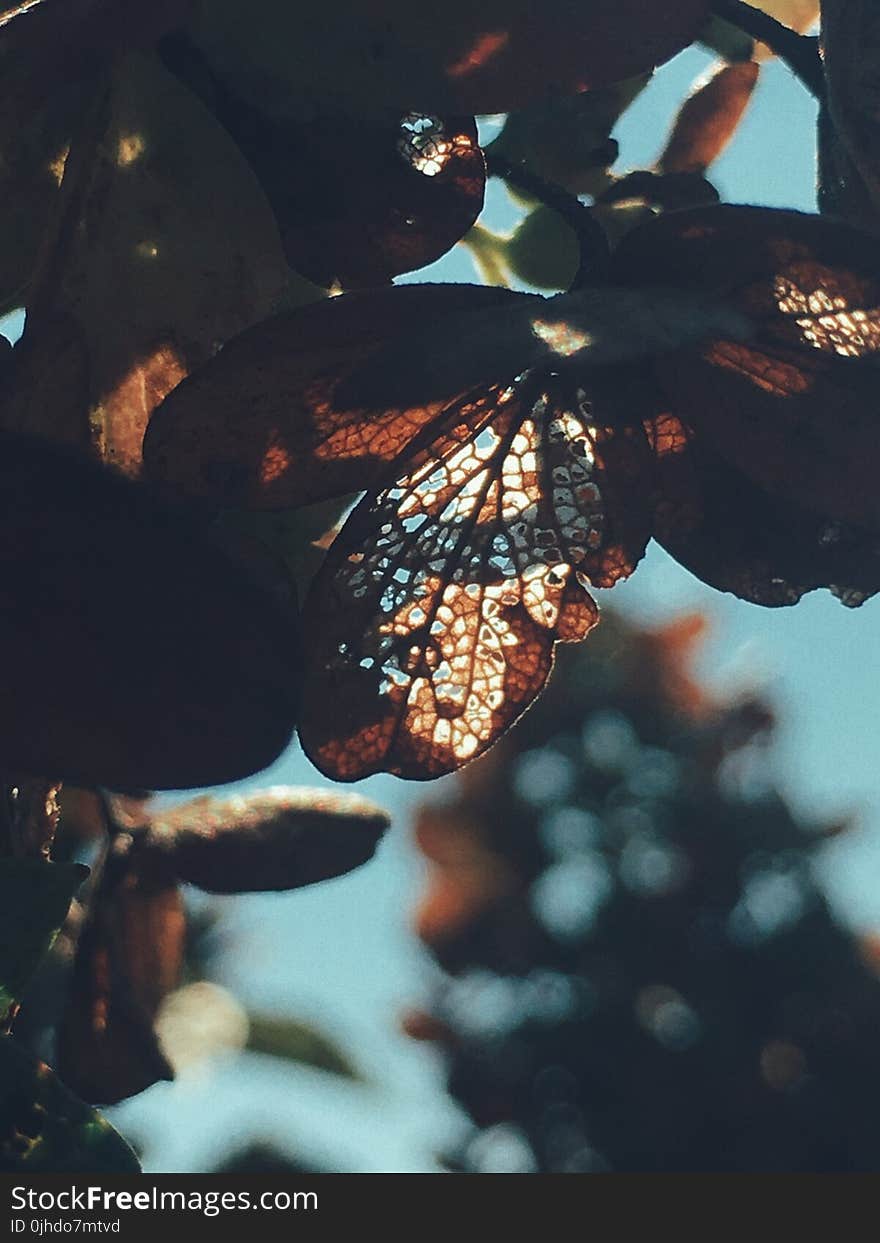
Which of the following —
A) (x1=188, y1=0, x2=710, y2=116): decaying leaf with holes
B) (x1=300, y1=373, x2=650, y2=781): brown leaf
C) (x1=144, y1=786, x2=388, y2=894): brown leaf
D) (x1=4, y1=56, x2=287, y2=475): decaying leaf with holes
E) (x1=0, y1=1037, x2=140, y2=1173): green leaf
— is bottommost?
(x1=0, y1=1037, x2=140, y2=1173): green leaf

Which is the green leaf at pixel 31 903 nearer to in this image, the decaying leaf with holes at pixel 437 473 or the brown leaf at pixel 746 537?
the decaying leaf with holes at pixel 437 473

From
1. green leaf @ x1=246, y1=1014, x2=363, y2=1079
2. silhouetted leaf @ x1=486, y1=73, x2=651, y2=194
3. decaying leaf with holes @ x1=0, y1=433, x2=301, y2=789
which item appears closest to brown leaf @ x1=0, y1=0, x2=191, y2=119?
decaying leaf with holes @ x1=0, y1=433, x2=301, y2=789

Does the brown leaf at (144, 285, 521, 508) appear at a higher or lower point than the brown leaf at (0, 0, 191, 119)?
lower

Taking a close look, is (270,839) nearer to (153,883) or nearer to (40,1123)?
(153,883)

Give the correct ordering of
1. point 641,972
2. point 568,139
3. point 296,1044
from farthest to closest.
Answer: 1. point 641,972
2. point 296,1044
3. point 568,139

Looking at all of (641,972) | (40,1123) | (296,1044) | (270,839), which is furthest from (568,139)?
(641,972)

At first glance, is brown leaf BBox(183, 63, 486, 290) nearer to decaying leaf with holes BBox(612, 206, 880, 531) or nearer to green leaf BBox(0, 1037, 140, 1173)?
decaying leaf with holes BBox(612, 206, 880, 531)

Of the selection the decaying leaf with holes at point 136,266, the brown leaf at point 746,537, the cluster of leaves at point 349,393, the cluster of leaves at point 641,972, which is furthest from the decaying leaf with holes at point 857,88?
the cluster of leaves at point 641,972
